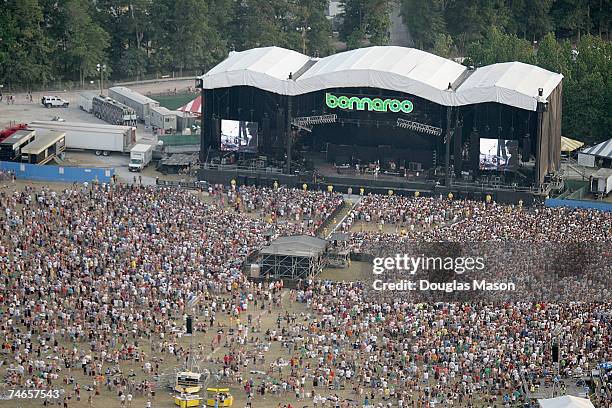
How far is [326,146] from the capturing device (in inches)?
4754

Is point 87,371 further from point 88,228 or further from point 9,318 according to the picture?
point 88,228

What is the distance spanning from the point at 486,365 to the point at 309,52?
7421 cm

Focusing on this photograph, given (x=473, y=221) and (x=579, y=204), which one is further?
(x=579, y=204)

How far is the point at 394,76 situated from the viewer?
379 ft

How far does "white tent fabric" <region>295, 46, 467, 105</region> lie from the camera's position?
115 meters

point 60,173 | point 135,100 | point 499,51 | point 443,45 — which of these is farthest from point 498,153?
point 443,45

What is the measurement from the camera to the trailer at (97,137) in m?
125

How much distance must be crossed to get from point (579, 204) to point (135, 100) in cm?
3819

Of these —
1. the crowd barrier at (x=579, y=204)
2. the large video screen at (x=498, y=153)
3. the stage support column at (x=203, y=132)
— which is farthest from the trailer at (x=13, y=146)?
the crowd barrier at (x=579, y=204)

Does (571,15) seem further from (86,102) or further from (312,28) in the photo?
(86,102)

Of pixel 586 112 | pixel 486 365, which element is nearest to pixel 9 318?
pixel 486 365

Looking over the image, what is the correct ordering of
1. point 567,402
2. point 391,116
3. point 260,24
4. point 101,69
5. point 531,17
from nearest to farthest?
point 567,402 < point 391,116 < point 101,69 < point 260,24 < point 531,17

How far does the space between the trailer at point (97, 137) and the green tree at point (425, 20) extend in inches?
1587

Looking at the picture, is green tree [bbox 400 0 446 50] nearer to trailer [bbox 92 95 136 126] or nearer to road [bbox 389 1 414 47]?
road [bbox 389 1 414 47]
